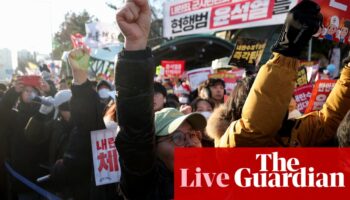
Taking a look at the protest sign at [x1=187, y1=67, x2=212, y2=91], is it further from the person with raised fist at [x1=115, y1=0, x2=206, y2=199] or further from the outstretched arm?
the outstretched arm

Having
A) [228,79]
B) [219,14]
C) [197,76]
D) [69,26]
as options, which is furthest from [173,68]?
[69,26]

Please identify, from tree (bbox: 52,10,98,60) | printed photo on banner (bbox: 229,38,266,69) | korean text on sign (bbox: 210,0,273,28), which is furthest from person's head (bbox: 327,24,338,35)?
tree (bbox: 52,10,98,60)

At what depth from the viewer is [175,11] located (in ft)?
39.5

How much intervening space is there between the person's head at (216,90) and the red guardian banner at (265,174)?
9.68 ft

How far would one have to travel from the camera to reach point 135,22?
1356mm

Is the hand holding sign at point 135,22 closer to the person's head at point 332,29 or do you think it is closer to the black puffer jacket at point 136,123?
the black puffer jacket at point 136,123

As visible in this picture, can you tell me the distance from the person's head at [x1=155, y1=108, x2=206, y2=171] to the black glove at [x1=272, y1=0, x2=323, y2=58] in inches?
21.1

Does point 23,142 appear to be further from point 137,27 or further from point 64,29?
point 64,29

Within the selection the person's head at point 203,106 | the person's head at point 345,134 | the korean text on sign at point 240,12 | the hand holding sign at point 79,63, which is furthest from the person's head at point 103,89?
the korean text on sign at point 240,12

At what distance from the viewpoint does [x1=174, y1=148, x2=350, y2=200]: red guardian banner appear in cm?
151

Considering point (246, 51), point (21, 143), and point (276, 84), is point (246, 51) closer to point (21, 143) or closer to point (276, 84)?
point (276, 84)

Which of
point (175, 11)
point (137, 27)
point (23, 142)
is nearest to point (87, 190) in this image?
point (23, 142)

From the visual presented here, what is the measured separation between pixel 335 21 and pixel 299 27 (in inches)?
50.6

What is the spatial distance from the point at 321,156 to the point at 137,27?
3.07 feet
